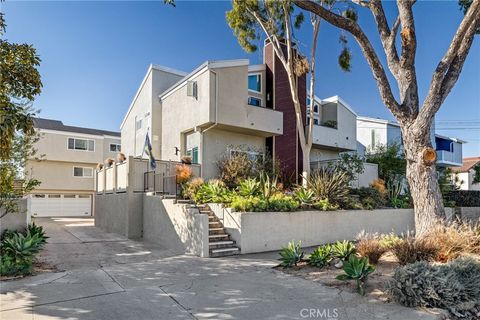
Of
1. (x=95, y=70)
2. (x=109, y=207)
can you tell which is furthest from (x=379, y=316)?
(x=109, y=207)

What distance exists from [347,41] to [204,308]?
14955 mm

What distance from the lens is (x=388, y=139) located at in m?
29.5

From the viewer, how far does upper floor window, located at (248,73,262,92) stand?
2031 centimetres

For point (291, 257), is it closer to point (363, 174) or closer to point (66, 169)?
point (363, 174)

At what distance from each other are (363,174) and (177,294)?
1620cm

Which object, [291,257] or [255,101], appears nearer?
[291,257]

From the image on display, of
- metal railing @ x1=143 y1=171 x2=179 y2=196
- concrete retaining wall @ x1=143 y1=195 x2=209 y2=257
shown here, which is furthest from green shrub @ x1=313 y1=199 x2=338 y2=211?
metal railing @ x1=143 y1=171 x2=179 y2=196

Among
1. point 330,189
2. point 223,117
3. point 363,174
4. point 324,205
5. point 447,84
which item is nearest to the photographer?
point 447,84

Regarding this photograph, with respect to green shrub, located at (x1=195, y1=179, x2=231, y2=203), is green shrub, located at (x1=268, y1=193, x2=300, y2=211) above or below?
below

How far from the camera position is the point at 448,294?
18.2 ft

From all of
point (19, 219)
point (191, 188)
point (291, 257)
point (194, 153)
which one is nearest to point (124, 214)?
point (191, 188)

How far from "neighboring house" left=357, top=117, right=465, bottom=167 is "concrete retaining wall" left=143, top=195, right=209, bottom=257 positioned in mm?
20275

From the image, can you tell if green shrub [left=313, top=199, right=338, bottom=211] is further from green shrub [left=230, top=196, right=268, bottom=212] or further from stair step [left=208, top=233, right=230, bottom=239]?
stair step [left=208, top=233, right=230, bottom=239]

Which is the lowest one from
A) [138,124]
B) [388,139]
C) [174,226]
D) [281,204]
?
[174,226]
